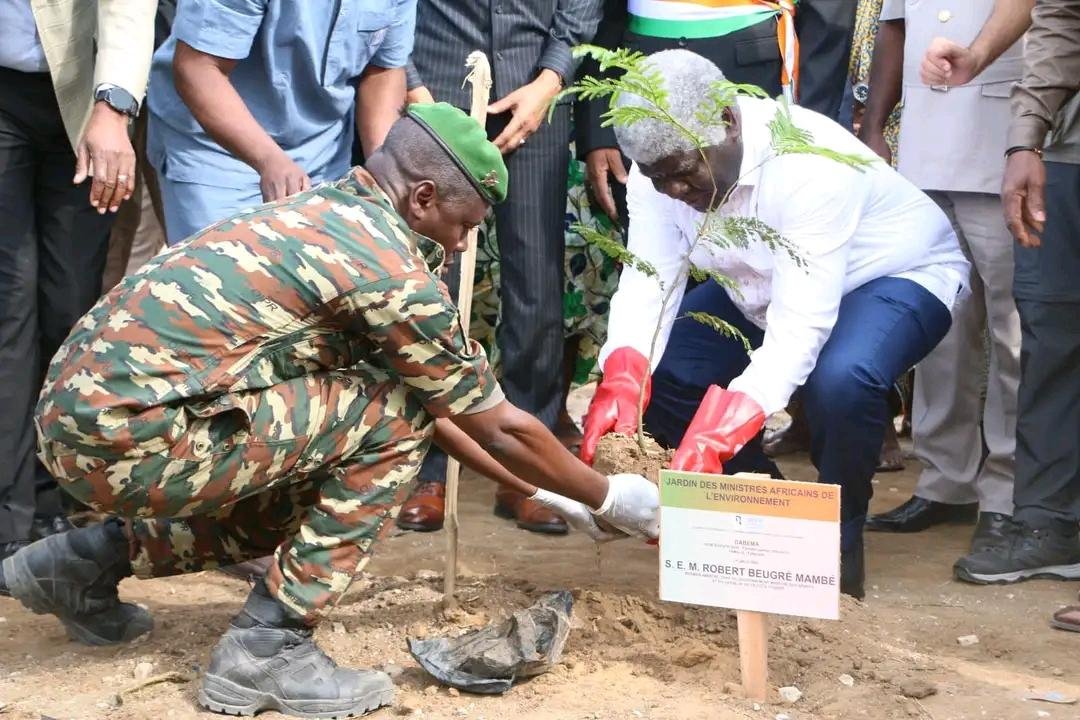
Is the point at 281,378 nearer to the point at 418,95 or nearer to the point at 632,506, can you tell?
the point at 632,506

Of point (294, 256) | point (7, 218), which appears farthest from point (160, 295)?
point (7, 218)

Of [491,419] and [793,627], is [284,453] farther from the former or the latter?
A: [793,627]

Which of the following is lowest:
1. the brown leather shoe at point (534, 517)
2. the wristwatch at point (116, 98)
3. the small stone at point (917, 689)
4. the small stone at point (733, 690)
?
the brown leather shoe at point (534, 517)

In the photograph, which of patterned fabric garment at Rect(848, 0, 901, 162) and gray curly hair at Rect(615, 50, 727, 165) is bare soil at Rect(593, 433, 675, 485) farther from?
patterned fabric garment at Rect(848, 0, 901, 162)

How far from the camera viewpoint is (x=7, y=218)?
12.5ft

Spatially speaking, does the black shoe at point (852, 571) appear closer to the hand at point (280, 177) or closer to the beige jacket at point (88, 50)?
the hand at point (280, 177)

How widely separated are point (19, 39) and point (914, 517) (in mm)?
3271

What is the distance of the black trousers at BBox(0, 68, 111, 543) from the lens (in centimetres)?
379

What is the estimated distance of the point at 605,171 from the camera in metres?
4.73

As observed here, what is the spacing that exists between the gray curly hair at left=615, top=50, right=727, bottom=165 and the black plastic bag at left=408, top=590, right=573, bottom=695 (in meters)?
1.21

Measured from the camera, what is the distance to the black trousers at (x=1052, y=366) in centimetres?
398

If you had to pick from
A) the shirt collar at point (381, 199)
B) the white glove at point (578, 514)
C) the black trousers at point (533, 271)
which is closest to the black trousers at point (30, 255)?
the black trousers at point (533, 271)

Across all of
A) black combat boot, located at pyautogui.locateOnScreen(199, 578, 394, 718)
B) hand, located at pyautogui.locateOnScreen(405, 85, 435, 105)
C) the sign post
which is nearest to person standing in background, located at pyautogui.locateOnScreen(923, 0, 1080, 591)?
the sign post

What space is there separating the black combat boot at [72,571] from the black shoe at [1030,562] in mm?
2498
